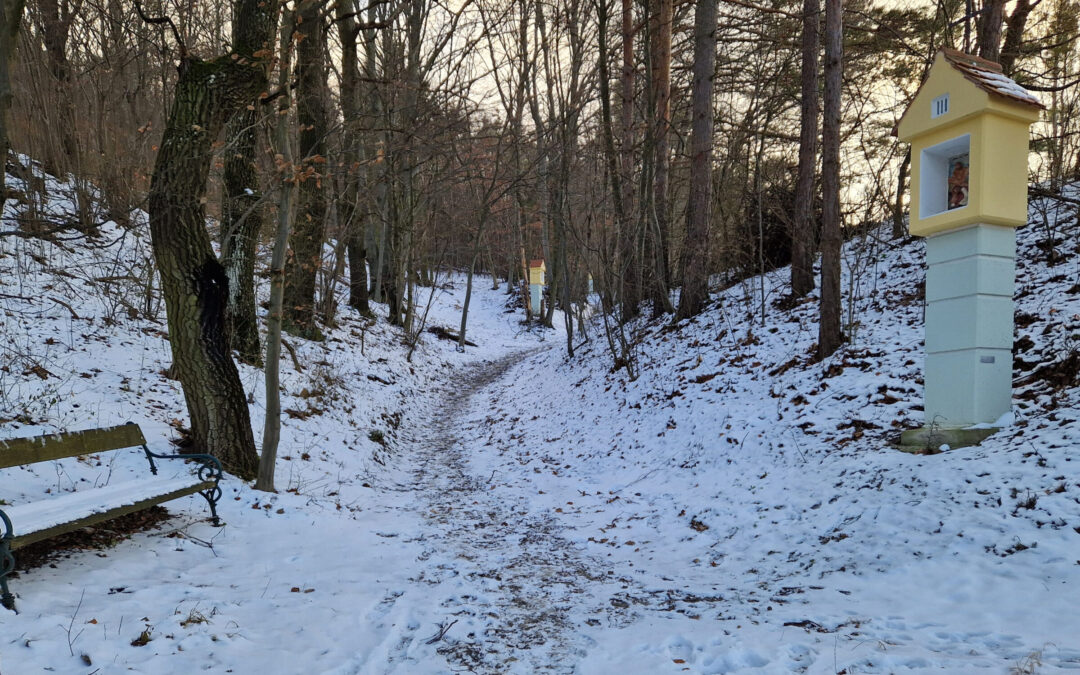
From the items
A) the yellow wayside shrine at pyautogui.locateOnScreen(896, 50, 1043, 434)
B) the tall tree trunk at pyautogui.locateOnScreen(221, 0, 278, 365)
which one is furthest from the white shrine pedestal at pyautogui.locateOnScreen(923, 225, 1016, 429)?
the tall tree trunk at pyautogui.locateOnScreen(221, 0, 278, 365)

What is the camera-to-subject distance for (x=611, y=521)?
607cm

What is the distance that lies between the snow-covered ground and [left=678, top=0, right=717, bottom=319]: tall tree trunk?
4.74ft

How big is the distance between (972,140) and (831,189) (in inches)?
92.7

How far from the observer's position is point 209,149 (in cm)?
578

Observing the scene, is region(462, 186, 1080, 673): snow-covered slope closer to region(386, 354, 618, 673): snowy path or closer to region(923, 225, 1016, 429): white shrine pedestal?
region(386, 354, 618, 673): snowy path

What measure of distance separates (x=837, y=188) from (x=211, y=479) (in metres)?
7.80

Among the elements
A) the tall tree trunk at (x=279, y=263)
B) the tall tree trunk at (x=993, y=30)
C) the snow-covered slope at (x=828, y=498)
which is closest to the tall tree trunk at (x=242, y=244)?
the tall tree trunk at (x=279, y=263)

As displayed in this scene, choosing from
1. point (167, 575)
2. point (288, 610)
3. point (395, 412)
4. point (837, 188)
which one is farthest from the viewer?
point (395, 412)

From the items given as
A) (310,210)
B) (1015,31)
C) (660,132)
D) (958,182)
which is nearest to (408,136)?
(310,210)

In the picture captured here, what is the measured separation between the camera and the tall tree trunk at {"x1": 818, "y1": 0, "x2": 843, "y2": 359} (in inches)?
291

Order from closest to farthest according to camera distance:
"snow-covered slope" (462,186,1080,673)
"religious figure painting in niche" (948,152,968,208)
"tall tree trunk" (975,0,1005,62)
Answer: "snow-covered slope" (462,186,1080,673) < "religious figure painting in niche" (948,152,968,208) < "tall tree trunk" (975,0,1005,62)

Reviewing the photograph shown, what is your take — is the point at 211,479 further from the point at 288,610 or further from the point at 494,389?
the point at 494,389

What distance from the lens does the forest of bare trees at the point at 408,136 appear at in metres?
5.77

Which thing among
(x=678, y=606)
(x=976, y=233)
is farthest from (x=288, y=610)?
(x=976, y=233)
